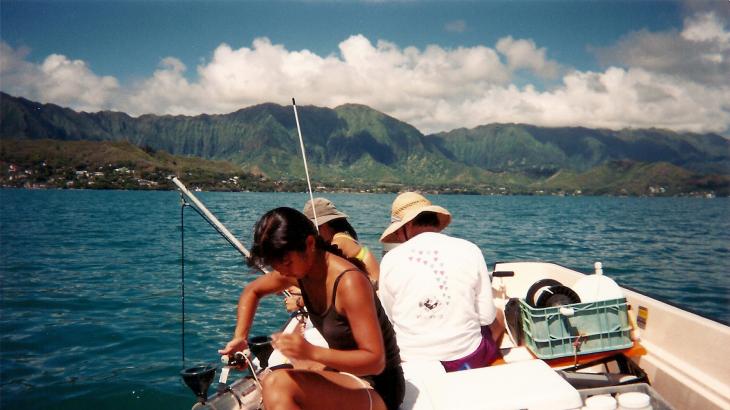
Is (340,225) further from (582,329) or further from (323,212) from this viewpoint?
(582,329)

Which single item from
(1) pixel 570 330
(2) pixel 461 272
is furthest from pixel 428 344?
(1) pixel 570 330

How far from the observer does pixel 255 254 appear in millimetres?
2277

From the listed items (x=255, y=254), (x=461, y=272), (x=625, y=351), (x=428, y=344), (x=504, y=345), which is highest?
(x=255, y=254)

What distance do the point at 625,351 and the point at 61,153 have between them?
7407 inches

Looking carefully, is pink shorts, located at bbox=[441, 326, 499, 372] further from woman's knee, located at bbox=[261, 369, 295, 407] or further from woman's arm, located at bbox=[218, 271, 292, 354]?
woman's knee, located at bbox=[261, 369, 295, 407]

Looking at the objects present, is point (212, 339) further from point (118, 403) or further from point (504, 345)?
point (504, 345)

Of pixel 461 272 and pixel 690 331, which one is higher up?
pixel 461 272

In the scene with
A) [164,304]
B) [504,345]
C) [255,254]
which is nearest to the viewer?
[255,254]

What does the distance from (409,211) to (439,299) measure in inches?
40.7

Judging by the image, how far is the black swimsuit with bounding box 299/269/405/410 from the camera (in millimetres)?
2396

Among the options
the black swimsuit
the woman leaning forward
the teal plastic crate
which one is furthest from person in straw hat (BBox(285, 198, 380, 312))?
the woman leaning forward

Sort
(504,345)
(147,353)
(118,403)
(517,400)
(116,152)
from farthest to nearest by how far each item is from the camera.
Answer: (116,152), (147,353), (118,403), (504,345), (517,400)

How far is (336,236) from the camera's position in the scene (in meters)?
5.23

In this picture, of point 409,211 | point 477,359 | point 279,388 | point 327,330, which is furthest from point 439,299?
point 279,388
